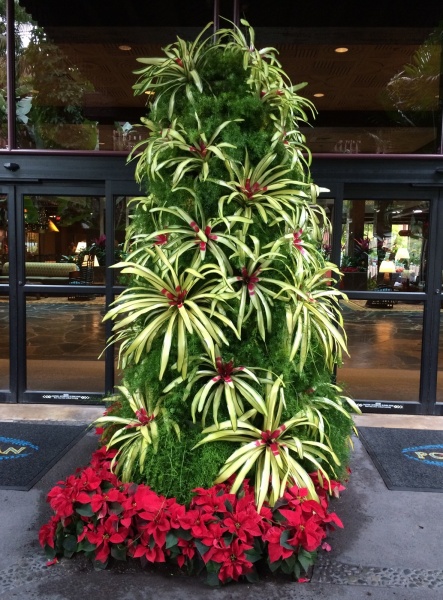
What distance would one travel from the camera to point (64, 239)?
4.72 metres

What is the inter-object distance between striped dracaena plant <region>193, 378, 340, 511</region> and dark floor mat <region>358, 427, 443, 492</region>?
1001 mm

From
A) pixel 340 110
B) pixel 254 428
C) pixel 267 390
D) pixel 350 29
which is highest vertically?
pixel 350 29

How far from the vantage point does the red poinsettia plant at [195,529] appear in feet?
7.14

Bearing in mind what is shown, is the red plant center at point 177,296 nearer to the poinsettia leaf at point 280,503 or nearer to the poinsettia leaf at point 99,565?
the poinsettia leaf at point 280,503

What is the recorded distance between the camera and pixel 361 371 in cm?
602

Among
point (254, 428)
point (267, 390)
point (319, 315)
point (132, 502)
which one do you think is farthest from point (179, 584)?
point (319, 315)

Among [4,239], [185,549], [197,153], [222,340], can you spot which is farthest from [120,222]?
[185,549]

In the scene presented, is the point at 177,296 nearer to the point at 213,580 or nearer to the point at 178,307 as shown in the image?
the point at 178,307

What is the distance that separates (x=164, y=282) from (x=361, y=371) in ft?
13.7

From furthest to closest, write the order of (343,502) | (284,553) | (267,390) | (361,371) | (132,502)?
(361,371)
(343,502)
(267,390)
(132,502)
(284,553)

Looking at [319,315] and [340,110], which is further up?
[340,110]

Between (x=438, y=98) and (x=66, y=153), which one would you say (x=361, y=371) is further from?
(x=66, y=153)

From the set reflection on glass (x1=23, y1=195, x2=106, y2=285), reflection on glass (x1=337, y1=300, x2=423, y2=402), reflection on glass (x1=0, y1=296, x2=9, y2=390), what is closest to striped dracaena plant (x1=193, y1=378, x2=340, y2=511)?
reflection on glass (x1=337, y1=300, x2=423, y2=402)

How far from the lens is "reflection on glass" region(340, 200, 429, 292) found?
453 cm
